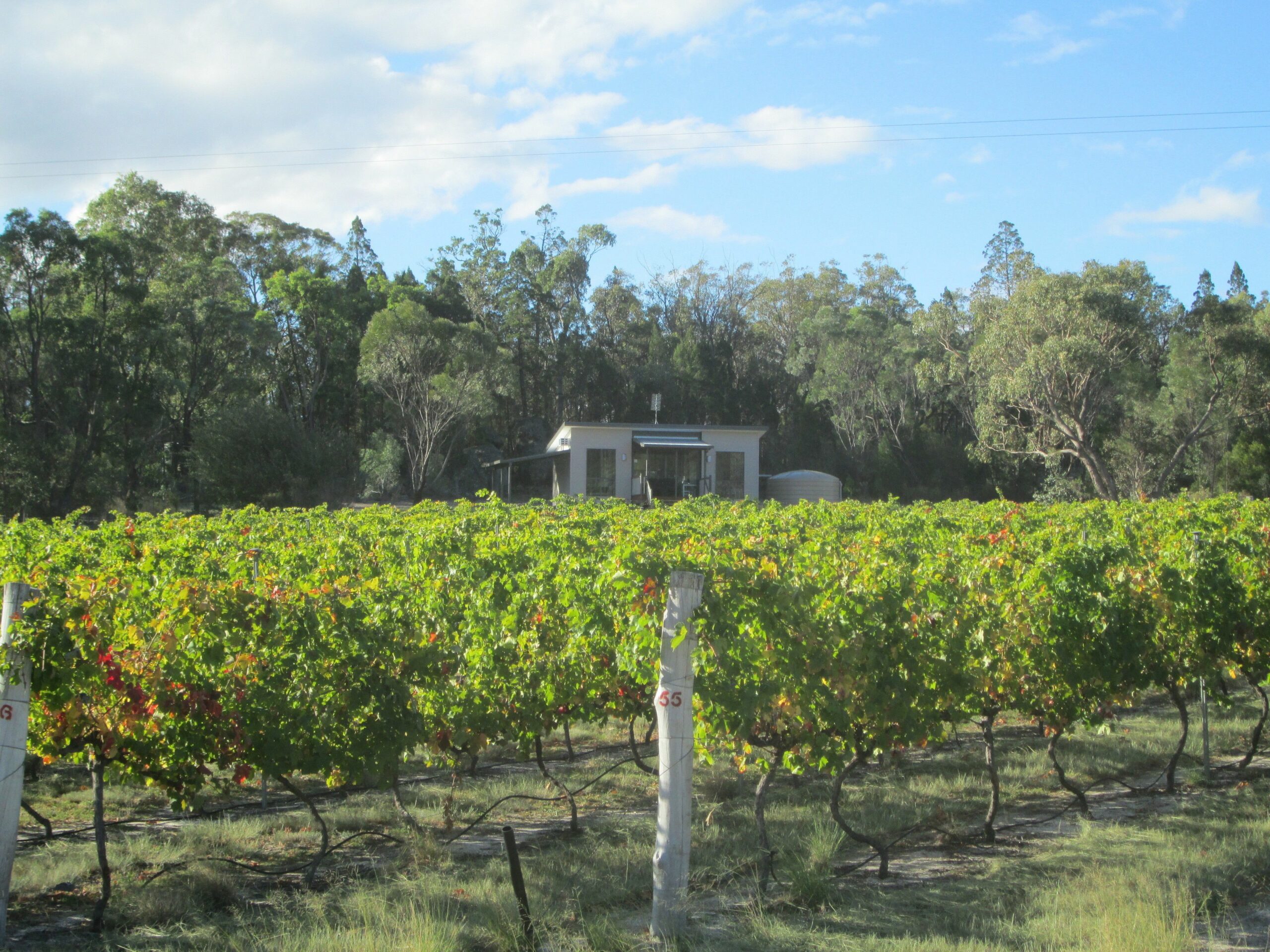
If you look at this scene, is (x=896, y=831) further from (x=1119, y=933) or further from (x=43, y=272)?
(x=43, y=272)

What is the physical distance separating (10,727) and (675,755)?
3125 millimetres

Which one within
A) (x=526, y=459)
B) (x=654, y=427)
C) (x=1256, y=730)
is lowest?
(x=1256, y=730)

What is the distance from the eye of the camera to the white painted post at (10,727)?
15.8 ft

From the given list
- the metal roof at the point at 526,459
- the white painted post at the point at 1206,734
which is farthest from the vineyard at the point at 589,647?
the metal roof at the point at 526,459

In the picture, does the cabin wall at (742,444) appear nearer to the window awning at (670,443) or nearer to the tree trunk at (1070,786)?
the window awning at (670,443)

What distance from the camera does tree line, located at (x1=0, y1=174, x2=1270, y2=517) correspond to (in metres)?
35.1

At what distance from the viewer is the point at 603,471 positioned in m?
40.4

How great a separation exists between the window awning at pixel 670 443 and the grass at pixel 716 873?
31270mm

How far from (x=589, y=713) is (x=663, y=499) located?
33498 millimetres

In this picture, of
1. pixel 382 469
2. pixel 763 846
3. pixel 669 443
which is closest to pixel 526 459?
pixel 382 469

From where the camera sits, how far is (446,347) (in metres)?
42.8

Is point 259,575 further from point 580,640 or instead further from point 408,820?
point 580,640

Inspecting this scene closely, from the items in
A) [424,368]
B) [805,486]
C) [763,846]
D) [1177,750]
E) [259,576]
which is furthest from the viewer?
[805,486]

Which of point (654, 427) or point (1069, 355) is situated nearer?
point (1069, 355)
